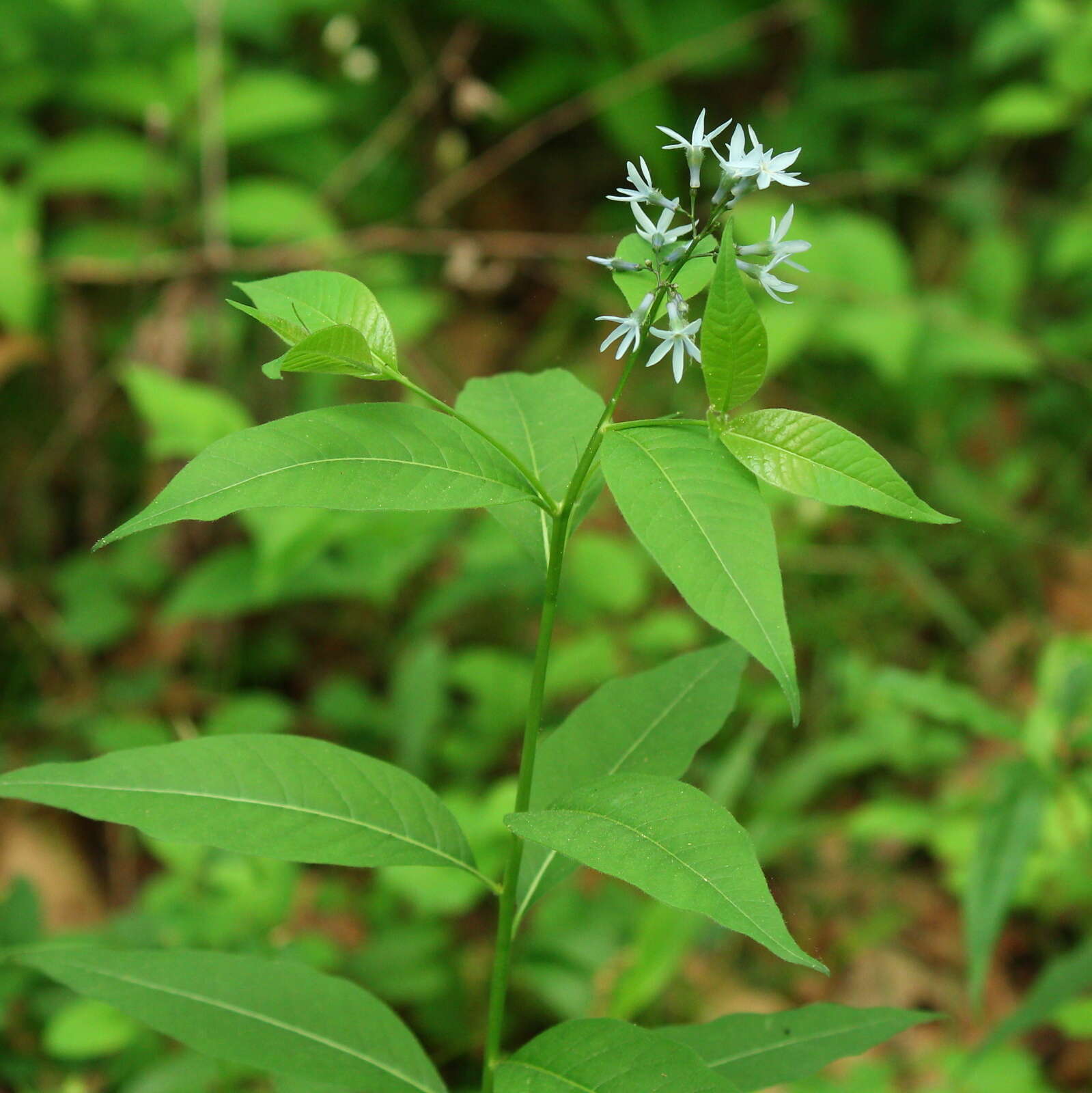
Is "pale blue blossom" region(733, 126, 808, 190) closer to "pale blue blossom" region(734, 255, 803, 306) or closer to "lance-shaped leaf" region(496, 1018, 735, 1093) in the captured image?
"pale blue blossom" region(734, 255, 803, 306)

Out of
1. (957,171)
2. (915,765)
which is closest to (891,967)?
(915,765)

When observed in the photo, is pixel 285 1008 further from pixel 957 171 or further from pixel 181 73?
pixel 957 171

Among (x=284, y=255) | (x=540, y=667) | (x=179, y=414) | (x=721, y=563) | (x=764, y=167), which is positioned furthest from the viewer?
(x=284, y=255)

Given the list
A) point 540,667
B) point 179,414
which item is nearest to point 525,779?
point 540,667

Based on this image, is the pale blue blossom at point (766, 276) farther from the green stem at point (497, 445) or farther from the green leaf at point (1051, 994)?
the green leaf at point (1051, 994)

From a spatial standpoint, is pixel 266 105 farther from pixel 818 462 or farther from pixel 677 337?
pixel 818 462

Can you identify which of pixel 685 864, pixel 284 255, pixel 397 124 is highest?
pixel 397 124
